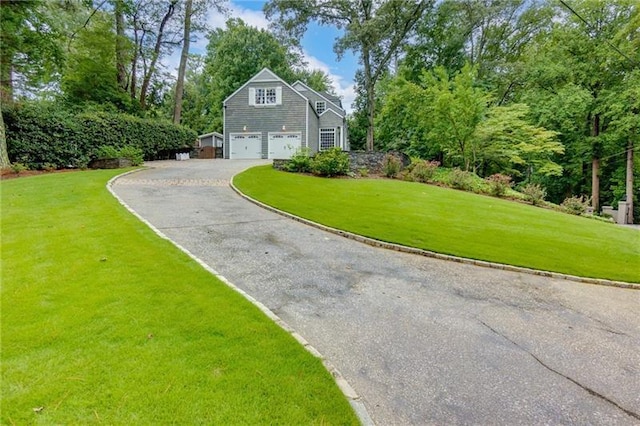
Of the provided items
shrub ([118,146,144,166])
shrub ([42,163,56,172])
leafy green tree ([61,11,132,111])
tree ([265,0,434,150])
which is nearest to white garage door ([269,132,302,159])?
tree ([265,0,434,150])

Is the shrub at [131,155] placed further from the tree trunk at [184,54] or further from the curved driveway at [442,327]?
the curved driveway at [442,327]

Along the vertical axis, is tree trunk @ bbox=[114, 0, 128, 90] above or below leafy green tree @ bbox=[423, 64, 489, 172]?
above

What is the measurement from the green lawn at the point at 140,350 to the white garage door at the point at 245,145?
1955 centimetres

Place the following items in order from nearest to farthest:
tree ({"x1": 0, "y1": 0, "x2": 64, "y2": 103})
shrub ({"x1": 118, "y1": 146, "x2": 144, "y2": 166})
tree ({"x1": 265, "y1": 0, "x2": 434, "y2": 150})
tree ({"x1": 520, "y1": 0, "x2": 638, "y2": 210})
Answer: tree ({"x1": 0, "y1": 0, "x2": 64, "y2": 103}), shrub ({"x1": 118, "y1": 146, "x2": 144, "y2": 166}), tree ({"x1": 520, "y1": 0, "x2": 638, "y2": 210}), tree ({"x1": 265, "y1": 0, "x2": 434, "y2": 150})

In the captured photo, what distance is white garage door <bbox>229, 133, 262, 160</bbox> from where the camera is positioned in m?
23.3

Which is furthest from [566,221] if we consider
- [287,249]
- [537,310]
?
[287,249]

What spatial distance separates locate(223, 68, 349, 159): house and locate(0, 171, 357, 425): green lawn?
19445 mm

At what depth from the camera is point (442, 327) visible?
3.41m

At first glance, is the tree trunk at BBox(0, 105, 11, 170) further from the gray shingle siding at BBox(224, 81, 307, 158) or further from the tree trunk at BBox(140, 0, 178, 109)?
the gray shingle siding at BBox(224, 81, 307, 158)

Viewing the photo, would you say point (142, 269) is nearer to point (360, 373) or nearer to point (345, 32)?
point (360, 373)

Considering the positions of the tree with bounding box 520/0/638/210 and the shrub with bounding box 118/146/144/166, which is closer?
the shrub with bounding box 118/146/144/166

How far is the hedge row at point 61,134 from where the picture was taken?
11.7 m

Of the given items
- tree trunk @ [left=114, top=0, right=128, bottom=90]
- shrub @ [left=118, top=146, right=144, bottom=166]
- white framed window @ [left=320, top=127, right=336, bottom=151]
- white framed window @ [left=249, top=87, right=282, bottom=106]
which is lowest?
shrub @ [left=118, top=146, right=144, bottom=166]

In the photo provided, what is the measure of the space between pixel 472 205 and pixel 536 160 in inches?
501
